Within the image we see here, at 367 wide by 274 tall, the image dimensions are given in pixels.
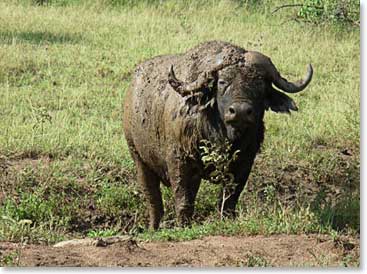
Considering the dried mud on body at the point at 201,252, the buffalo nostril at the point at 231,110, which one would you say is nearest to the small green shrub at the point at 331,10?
the buffalo nostril at the point at 231,110

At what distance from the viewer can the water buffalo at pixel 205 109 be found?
23.2ft

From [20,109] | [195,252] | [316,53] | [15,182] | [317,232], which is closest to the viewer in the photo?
[195,252]

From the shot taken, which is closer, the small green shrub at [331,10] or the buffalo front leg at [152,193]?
the buffalo front leg at [152,193]

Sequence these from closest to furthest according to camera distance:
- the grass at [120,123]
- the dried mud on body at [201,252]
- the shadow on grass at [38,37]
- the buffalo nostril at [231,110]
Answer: the dried mud on body at [201,252]
the buffalo nostril at [231,110]
the grass at [120,123]
the shadow on grass at [38,37]

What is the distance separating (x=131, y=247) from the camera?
20.0 feet

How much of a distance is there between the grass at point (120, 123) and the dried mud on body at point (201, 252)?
11.8 inches

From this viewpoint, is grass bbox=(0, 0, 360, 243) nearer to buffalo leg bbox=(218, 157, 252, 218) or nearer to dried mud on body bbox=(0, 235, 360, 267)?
buffalo leg bbox=(218, 157, 252, 218)

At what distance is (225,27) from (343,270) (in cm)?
1014

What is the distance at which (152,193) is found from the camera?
27.7 feet

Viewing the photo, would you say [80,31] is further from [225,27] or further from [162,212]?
[162,212]

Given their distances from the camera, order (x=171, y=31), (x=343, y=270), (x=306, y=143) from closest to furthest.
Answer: (x=343, y=270), (x=306, y=143), (x=171, y=31)

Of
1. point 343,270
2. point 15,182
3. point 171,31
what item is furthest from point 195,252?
point 171,31

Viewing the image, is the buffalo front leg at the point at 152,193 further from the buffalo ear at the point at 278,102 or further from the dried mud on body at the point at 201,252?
the dried mud on body at the point at 201,252

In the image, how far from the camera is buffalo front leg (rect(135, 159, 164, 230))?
8.45 m
